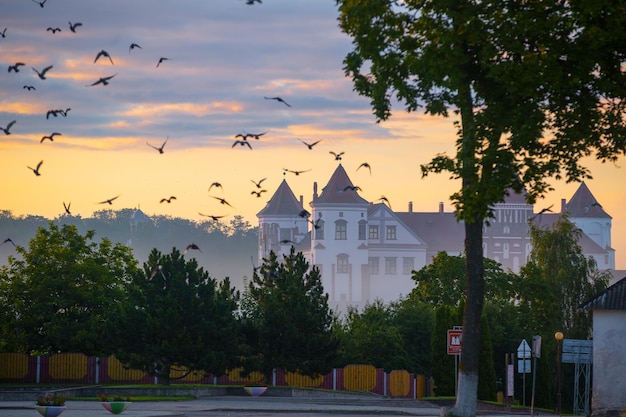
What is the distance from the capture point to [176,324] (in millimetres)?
44469

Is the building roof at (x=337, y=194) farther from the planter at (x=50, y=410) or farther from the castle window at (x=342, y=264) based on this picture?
the planter at (x=50, y=410)

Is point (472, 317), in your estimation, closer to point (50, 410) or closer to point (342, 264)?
point (50, 410)

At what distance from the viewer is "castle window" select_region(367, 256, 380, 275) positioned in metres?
198

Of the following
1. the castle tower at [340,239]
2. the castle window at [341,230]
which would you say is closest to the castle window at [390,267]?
the castle tower at [340,239]

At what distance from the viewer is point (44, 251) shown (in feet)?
189

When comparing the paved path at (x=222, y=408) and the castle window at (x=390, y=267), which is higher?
the castle window at (x=390, y=267)

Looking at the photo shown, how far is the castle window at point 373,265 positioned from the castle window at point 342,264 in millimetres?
5862

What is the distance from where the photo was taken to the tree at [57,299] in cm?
5047

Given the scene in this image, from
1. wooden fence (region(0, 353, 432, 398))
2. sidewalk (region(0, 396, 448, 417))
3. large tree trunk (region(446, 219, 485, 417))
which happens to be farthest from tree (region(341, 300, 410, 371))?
large tree trunk (region(446, 219, 485, 417))

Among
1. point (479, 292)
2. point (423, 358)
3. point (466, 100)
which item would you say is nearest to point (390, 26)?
point (466, 100)

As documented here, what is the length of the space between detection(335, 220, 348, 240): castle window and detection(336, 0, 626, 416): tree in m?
165

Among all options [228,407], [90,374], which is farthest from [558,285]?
[228,407]

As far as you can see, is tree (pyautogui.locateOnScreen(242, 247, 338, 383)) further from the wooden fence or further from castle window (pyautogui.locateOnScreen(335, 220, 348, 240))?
castle window (pyautogui.locateOnScreen(335, 220, 348, 240))

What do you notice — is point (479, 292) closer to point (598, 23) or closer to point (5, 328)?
point (598, 23)
